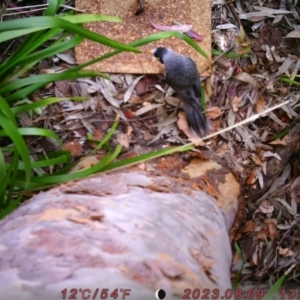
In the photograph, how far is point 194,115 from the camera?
1309 mm

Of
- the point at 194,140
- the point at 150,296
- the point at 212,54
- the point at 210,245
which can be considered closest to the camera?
the point at 150,296

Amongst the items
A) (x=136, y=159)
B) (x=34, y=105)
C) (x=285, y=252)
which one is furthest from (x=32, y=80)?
(x=285, y=252)

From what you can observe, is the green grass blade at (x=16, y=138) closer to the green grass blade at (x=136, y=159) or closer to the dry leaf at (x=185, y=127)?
the green grass blade at (x=136, y=159)

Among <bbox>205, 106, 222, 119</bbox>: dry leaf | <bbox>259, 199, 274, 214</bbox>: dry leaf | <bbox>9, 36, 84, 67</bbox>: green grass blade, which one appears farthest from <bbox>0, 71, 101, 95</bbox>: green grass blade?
<bbox>259, 199, 274, 214</bbox>: dry leaf

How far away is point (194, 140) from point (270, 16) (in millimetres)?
475

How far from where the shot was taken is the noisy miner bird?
Answer: 1.30 m

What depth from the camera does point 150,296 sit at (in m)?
0.61

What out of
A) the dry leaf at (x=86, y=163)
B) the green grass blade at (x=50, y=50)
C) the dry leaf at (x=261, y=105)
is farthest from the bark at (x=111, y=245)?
the dry leaf at (x=261, y=105)

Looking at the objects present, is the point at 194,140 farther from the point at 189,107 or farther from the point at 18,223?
the point at 18,223

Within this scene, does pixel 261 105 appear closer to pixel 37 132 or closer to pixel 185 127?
pixel 185 127

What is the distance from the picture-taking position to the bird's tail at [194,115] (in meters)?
1.31

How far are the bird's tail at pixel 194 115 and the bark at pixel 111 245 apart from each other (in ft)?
1.26

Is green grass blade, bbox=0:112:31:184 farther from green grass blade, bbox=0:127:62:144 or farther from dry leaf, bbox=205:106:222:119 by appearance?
dry leaf, bbox=205:106:222:119

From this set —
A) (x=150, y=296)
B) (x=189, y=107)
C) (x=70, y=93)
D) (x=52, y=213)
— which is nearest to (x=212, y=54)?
(x=189, y=107)
